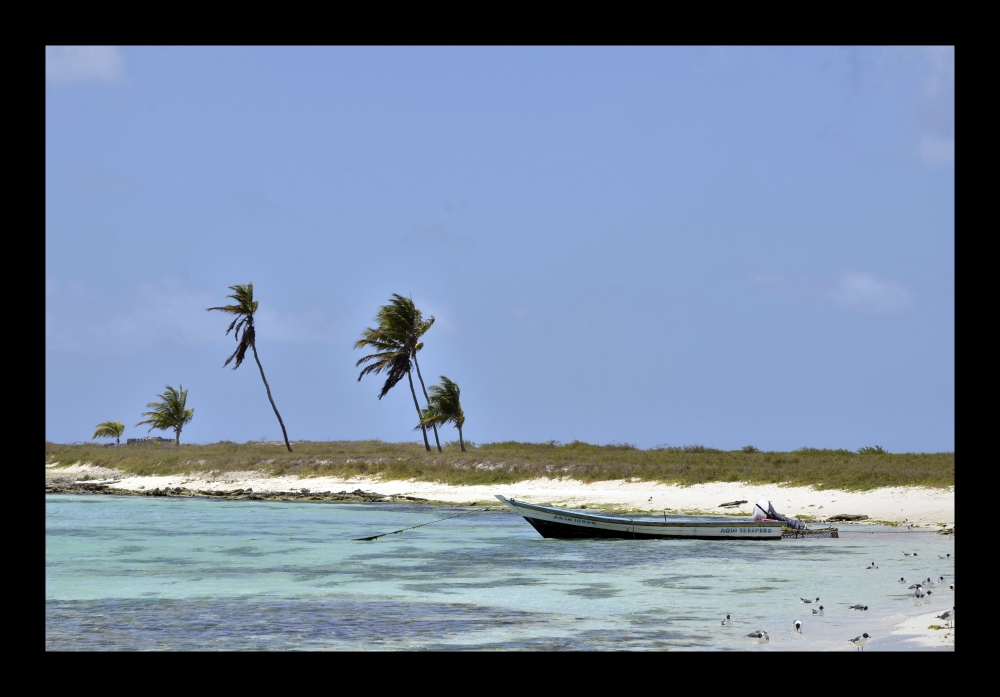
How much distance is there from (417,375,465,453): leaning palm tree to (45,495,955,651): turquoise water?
2648 centimetres

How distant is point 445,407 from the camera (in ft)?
198

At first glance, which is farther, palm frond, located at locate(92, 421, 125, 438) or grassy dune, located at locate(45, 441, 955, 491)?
palm frond, located at locate(92, 421, 125, 438)

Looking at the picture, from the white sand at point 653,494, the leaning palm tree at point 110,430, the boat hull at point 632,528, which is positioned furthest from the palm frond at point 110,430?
the boat hull at point 632,528

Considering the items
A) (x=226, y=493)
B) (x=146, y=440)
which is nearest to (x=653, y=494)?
(x=226, y=493)

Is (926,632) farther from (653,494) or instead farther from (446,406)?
(446,406)

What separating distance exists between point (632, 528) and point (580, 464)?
1816cm

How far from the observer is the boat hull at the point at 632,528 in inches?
1062

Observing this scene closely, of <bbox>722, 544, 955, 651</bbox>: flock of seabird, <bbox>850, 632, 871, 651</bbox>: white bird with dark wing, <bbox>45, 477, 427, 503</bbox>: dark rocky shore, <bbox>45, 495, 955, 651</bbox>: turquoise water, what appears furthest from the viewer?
<bbox>45, 477, 427, 503</bbox>: dark rocky shore

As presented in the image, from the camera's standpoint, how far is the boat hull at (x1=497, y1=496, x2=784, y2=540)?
26984 millimetres

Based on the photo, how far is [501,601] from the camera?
59.2ft

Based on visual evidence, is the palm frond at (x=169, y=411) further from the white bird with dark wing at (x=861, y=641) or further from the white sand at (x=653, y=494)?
the white bird with dark wing at (x=861, y=641)

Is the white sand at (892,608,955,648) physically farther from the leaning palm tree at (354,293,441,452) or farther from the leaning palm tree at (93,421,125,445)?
the leaning palm tree at (93,421,125,445)

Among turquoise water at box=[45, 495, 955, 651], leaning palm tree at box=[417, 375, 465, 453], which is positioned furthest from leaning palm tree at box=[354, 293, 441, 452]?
turquoise water at box=[45, 495, 955, 651]

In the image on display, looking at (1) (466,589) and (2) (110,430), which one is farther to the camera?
(2) (110,430)
